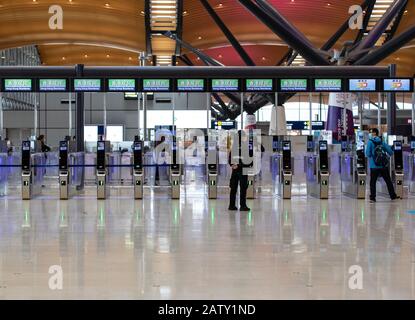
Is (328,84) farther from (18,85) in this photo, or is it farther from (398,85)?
(18,85)

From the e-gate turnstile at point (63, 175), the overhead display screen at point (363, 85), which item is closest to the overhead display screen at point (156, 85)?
the e-gate turnstile at point (63, 175)

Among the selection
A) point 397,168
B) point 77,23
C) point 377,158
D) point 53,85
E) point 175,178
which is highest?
point 77,23

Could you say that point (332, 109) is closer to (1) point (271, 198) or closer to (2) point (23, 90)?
(1) point (271, 198)

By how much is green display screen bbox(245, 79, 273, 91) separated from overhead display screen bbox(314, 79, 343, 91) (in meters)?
1.34

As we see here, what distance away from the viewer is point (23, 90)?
1650 cm

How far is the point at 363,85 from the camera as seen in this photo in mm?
17062

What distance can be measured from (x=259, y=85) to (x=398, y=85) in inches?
150

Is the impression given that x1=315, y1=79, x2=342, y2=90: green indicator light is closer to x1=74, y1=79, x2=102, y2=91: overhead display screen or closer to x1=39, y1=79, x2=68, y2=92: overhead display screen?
x1=74, y1=79, x2=102, y2=91: overhead display screen

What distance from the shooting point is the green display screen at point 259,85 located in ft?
54.9

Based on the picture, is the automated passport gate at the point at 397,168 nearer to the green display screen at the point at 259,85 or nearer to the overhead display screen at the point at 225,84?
the green display screen at the point at 259,85

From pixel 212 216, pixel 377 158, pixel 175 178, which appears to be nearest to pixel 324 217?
pixel 212 216

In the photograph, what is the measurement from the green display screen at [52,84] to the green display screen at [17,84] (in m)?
0.33
